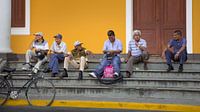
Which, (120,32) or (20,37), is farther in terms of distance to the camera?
(20,37)

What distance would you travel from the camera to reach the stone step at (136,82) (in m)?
11.2

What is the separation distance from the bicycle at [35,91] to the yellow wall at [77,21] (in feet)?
13.6

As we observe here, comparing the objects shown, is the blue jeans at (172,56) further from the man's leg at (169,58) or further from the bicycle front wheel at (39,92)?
the bicycle front wheel at (39,92)


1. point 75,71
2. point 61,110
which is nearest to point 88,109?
point 61,110

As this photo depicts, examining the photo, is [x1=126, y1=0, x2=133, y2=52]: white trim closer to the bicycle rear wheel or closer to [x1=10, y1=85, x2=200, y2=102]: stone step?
[x1=10, y1=85, x2=200, y2=102]: stone step

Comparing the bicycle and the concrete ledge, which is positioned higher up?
the bicycle

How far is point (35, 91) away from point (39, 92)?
0.36 ft

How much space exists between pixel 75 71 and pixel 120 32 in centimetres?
280

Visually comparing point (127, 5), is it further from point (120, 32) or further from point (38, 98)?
point (38, 98)

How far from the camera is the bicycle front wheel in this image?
35.4ft

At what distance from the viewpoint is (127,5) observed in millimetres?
14445

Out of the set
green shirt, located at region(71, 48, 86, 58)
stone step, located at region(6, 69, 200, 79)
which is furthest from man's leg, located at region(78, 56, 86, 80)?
stone step, located at region(6, 69, 200, 79)

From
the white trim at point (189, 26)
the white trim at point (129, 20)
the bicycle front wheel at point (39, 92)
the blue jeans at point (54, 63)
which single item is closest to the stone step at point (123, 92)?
the bicycle front wheel at point (39, 92)

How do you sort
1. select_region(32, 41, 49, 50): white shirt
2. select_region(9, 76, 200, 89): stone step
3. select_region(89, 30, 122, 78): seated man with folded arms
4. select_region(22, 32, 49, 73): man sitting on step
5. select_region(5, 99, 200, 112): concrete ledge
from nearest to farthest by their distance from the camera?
1. select_region(5, 99, 200, 112): concrete ledge
2. select_region(9, 76, 200, 89): stone step
3. select_region(89, 30, 122, 78): seated man with folded arms
4. select_region(22, 32, 49, 73): man sitting on step
5. select_region(32, 41, 49, 50): white shirt
